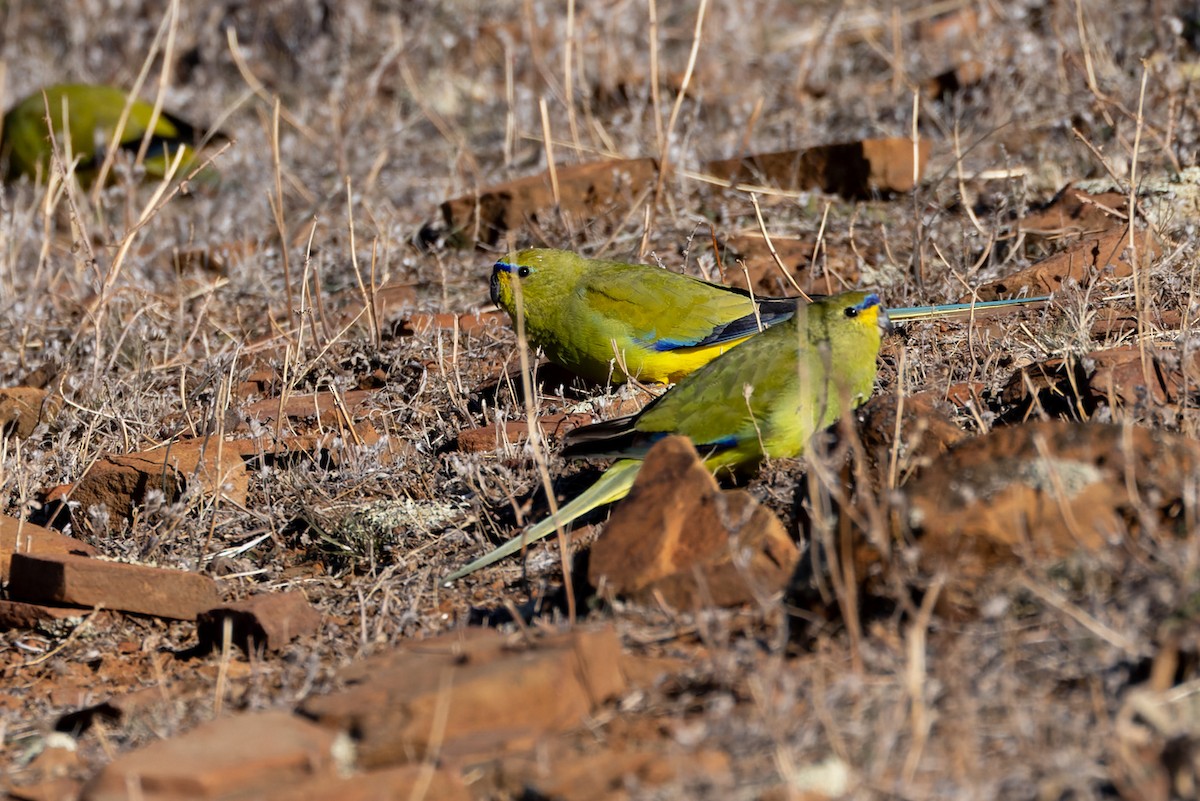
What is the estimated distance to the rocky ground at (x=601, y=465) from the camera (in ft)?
8.87

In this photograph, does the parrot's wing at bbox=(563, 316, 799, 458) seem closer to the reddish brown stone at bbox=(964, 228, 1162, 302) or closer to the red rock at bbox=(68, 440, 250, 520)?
the red rock at bbox=(68, 440, 250, 520)

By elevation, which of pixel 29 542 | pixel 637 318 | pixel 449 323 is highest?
pixel 637 318

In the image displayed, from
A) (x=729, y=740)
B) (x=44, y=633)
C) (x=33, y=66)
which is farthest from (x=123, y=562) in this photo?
(x=33, y=66)

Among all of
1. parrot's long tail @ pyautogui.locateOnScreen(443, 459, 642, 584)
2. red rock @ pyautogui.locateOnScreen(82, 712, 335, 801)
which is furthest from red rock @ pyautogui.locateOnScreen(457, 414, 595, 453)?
red rock @ pyautogui.locateOnScreen(82, 712, 335, 801)

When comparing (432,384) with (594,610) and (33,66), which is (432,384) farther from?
(33,66)

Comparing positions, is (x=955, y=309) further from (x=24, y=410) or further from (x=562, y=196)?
(x=24, y=410)

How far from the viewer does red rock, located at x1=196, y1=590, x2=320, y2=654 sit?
3.80 metres

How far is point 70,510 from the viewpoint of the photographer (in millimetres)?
4781

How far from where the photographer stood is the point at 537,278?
5.66 meters

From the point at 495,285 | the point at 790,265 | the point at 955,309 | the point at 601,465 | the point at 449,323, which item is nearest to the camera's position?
the point at 601,465

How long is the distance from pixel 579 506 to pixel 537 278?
1.82 meters

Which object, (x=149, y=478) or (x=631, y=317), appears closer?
(x=149, y=478)

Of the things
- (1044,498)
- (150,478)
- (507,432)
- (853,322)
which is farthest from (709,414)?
(150,478)

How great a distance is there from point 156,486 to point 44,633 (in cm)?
70
